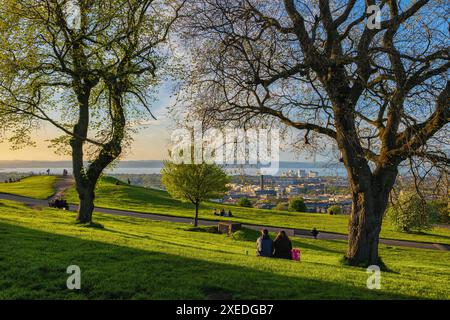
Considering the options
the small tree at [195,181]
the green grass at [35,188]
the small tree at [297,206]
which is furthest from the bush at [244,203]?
the green grass at [35,188]

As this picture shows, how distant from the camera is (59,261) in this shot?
966 cm

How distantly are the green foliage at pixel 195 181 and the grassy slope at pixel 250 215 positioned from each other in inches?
236

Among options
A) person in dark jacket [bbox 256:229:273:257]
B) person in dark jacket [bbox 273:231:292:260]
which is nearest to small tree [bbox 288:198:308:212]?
person in dark jacket [bbox 273:231:292:260]

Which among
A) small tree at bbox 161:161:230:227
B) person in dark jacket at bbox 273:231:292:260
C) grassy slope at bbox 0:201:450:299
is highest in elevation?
small tree at bbox 161:161:230:227

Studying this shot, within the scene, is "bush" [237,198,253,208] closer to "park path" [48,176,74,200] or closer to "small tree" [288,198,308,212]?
"small tree" [288,198,308,212]

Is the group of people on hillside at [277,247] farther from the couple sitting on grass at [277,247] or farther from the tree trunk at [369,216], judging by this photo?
the tree trunk at [369,216]

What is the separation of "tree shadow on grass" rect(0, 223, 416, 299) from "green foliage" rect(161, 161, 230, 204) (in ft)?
77.1

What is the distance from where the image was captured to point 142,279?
8.25 meters

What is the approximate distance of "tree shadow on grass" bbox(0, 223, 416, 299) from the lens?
7430 mm

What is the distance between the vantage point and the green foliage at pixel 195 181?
34812 millimetres

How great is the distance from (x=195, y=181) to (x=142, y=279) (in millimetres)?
26583

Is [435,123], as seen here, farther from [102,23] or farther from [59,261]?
[102,23]

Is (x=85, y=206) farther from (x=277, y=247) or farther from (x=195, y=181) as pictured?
(x=195, y=181)

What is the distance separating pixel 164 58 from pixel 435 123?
1528 cm
